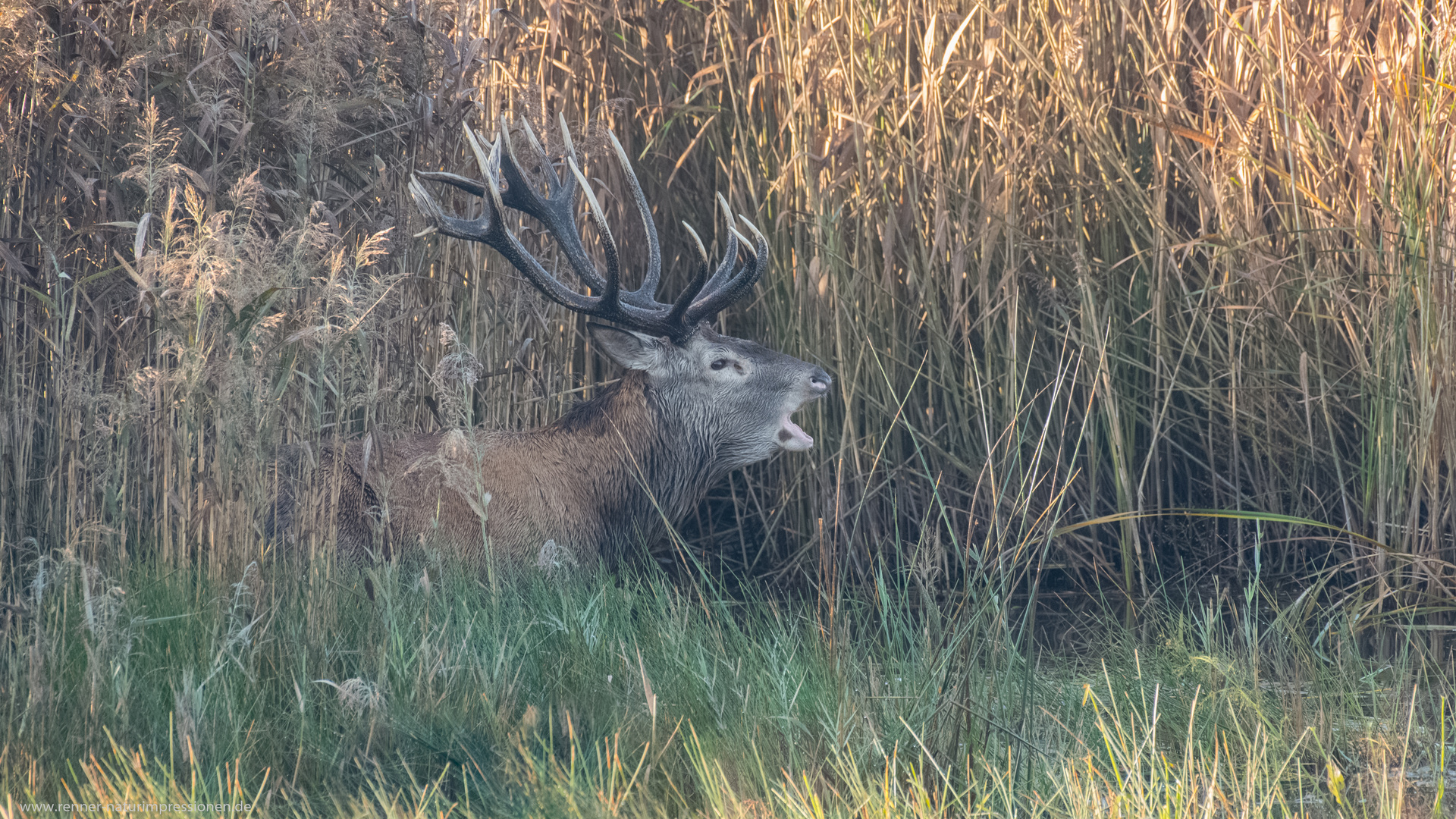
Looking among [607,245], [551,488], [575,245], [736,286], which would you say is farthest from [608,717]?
[575,245]

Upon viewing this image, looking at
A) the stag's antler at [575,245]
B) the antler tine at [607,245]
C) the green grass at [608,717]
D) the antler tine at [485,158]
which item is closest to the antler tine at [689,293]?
the stag's antler at [575,245]

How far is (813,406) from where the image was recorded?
426 centimetres

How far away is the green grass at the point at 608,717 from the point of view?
199 centimetres

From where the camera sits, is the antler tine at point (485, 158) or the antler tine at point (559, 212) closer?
the antler tine at point (485, 158)

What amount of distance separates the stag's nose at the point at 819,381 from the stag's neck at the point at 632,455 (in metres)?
0.42

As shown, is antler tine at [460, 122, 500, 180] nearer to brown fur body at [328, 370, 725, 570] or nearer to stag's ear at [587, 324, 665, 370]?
stag's ear at [587, 324, 665, 370]

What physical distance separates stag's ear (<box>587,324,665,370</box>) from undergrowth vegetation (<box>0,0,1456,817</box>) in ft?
1.09

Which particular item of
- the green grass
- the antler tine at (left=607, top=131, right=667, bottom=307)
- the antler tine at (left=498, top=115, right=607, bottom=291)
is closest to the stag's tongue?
the antler tine at (left=607, top=131, right=667, bottom=307)

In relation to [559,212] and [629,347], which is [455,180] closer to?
[559,212]

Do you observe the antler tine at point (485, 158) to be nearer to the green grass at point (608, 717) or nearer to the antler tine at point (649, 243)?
the antler tine at point (649, 243)

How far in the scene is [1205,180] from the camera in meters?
3.64

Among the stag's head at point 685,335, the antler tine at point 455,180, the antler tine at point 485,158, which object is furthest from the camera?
the stag's head at point 685,335

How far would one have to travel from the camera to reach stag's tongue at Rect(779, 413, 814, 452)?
13.0 ft

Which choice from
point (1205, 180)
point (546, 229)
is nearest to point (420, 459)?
point (546, 229)
